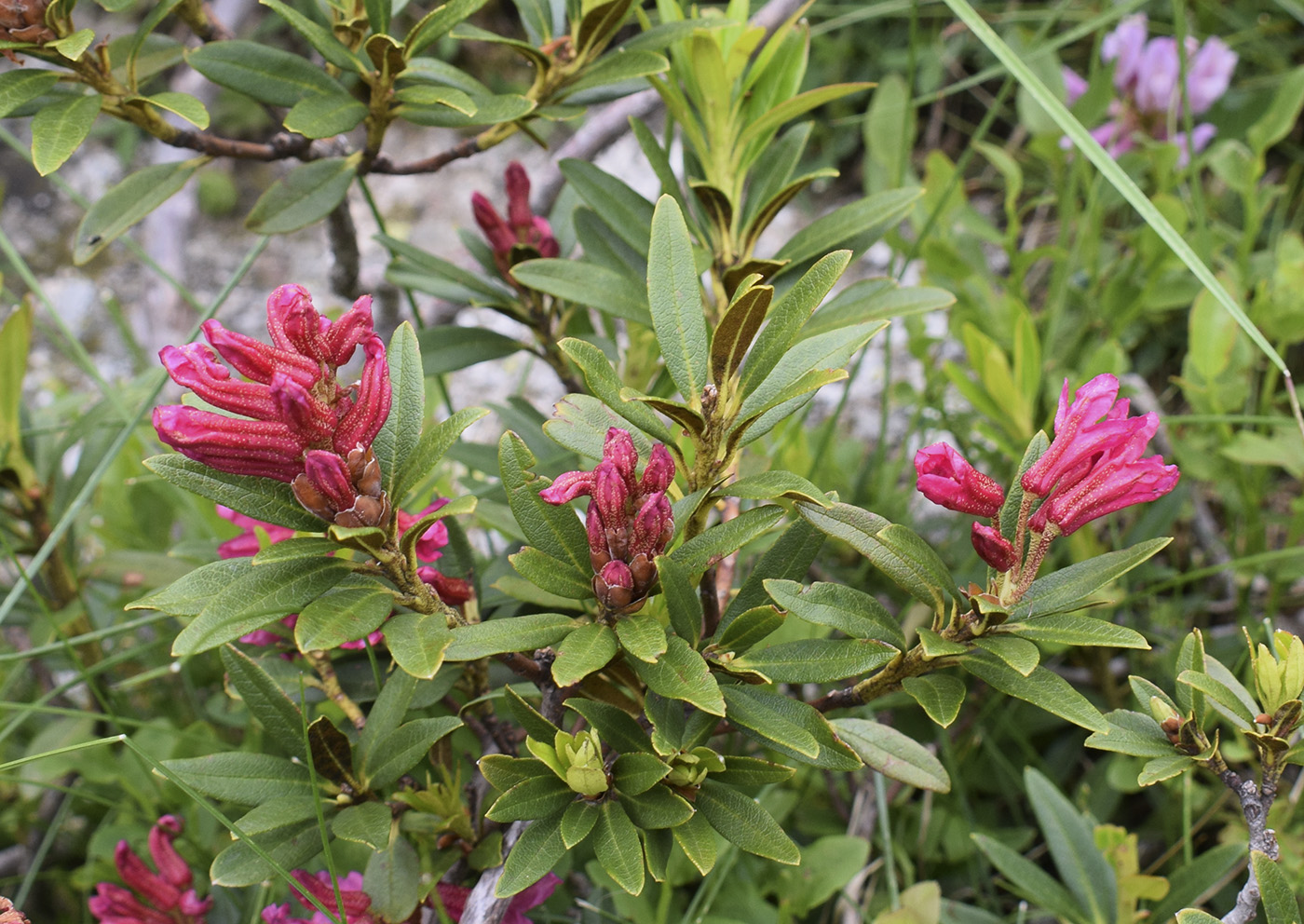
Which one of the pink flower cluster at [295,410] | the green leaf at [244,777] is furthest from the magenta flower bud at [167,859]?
the pink flower cluster at [295,410]

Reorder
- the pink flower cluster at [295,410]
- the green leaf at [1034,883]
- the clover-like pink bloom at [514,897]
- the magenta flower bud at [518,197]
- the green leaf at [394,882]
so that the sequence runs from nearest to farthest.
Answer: the pink flower cluster at [295,410] → the green leaf at [394,882] → the clover-like pink bloom at [514,897] → the green leaf at [1034,883] → the magenta flower bud at [518,197]

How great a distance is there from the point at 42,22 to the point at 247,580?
0.63 m

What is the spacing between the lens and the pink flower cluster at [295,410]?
27.6 inches

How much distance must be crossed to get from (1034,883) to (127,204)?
1.28 meters

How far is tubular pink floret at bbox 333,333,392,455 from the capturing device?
75cm

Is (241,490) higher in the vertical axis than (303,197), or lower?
lower

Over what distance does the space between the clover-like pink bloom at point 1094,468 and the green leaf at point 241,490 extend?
22.5 inches

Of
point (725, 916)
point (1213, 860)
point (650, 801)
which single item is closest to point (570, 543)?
point (650, 801)

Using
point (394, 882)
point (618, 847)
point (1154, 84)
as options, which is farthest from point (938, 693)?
point (1154, 84)

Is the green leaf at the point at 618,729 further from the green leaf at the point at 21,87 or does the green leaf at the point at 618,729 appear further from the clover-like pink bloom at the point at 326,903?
the green leaf at the point at 21,87

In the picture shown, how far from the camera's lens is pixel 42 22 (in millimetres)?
961

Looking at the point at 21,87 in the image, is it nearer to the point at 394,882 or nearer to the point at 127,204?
the point at 127,204

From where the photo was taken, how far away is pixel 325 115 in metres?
1.00

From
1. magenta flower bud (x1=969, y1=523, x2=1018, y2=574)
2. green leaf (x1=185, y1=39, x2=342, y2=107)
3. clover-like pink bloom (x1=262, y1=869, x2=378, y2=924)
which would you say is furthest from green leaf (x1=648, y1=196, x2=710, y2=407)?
clover-like pink bloom (x1=262, y1=869, x2=378, y2=924)
